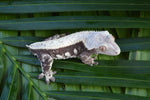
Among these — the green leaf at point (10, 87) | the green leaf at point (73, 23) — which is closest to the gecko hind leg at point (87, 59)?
the green leaf at point (73, 23)

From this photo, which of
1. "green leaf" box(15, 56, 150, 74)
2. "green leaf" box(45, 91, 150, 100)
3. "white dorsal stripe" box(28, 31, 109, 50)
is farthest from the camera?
"white dorsal stripe" box(28, 31, 109, 50)

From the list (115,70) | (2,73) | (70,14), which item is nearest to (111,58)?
(115,70)

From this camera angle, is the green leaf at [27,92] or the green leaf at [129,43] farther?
the green leaf at [129,43]

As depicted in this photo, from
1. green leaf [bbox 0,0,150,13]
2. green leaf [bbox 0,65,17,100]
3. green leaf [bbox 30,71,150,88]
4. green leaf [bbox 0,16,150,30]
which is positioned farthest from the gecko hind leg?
green leaf [bbox 0,65,17,100]

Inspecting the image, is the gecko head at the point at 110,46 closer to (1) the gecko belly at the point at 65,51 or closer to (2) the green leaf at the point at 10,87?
(1) the gecko belly at the point at 65,51

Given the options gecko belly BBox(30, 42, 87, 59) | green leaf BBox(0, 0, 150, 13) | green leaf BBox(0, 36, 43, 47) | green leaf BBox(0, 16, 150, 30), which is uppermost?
green leaf BBox(0, 0, 150, 13)

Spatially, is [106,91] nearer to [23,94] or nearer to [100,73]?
[100,73]

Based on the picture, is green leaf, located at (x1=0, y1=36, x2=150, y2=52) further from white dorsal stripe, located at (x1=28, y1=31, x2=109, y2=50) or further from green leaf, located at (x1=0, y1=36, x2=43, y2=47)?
white dorsal stripe, located at (x1=28, y1=31, x2=109, y2=50)
